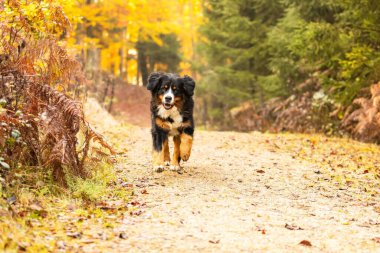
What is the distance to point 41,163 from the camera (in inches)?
287

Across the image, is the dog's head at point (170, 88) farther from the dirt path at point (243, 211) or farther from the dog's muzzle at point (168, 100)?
the dirt path at point (243, 211)

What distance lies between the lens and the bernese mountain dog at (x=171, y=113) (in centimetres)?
870

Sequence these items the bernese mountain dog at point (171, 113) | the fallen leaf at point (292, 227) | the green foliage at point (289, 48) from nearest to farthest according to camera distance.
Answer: the fallen leaf at point (292, 227)
the bernese mountain dog at point (171, 113)
the green foliage at point (289, 48)

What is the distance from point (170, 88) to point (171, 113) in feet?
1.39

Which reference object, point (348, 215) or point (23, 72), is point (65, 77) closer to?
point (23, 72)

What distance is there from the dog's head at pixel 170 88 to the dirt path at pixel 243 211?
48.0 inches

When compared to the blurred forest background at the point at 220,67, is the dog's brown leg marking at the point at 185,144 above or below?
below

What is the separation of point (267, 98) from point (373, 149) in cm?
1042

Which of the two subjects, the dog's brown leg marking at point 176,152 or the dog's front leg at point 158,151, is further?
the dog's brown leg marking at point 176,152

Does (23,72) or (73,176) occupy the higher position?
(23,72)

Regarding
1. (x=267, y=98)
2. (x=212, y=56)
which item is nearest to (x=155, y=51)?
(x=212, y=56)

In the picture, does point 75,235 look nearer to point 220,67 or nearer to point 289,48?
point 289,48

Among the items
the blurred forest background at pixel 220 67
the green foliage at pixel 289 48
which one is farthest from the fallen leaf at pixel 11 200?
the green foliage at pixel 289 48

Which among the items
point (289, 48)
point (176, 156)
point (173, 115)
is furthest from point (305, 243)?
point (289, 48)
